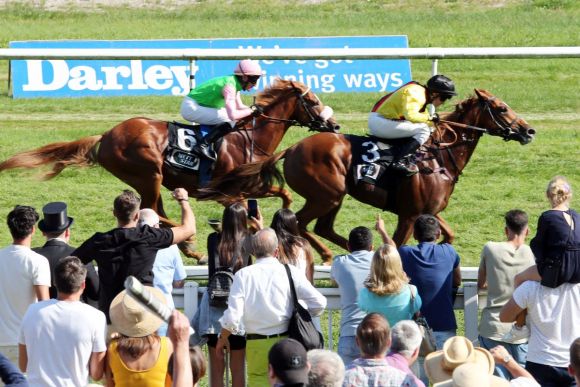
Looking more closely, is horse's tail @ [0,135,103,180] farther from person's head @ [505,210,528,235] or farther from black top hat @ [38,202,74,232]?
person's head @ [505,210,528,235]

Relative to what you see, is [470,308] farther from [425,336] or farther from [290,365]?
[290,365]

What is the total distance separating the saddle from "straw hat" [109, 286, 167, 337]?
15.4 feet

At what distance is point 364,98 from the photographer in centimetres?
1666

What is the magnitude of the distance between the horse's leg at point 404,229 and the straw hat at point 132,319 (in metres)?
4.63

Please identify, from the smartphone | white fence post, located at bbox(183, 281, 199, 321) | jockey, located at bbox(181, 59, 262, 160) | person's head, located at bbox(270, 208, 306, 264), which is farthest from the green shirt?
person's head, located at bbox(270, 208, 306, 264)

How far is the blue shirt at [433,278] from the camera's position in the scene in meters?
6.87

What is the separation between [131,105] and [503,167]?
555cm

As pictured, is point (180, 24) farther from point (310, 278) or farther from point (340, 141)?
point (310, 278)

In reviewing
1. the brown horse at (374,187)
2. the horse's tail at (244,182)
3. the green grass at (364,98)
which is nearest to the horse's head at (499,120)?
the brown horse at (374,187)

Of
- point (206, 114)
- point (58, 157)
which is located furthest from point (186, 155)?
point (58, 157)

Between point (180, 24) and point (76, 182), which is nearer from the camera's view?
point (76, 182)

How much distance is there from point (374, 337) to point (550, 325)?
160cm

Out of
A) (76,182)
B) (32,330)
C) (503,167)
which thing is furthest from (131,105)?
(32,330)

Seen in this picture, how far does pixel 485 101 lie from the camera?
9.91 m
